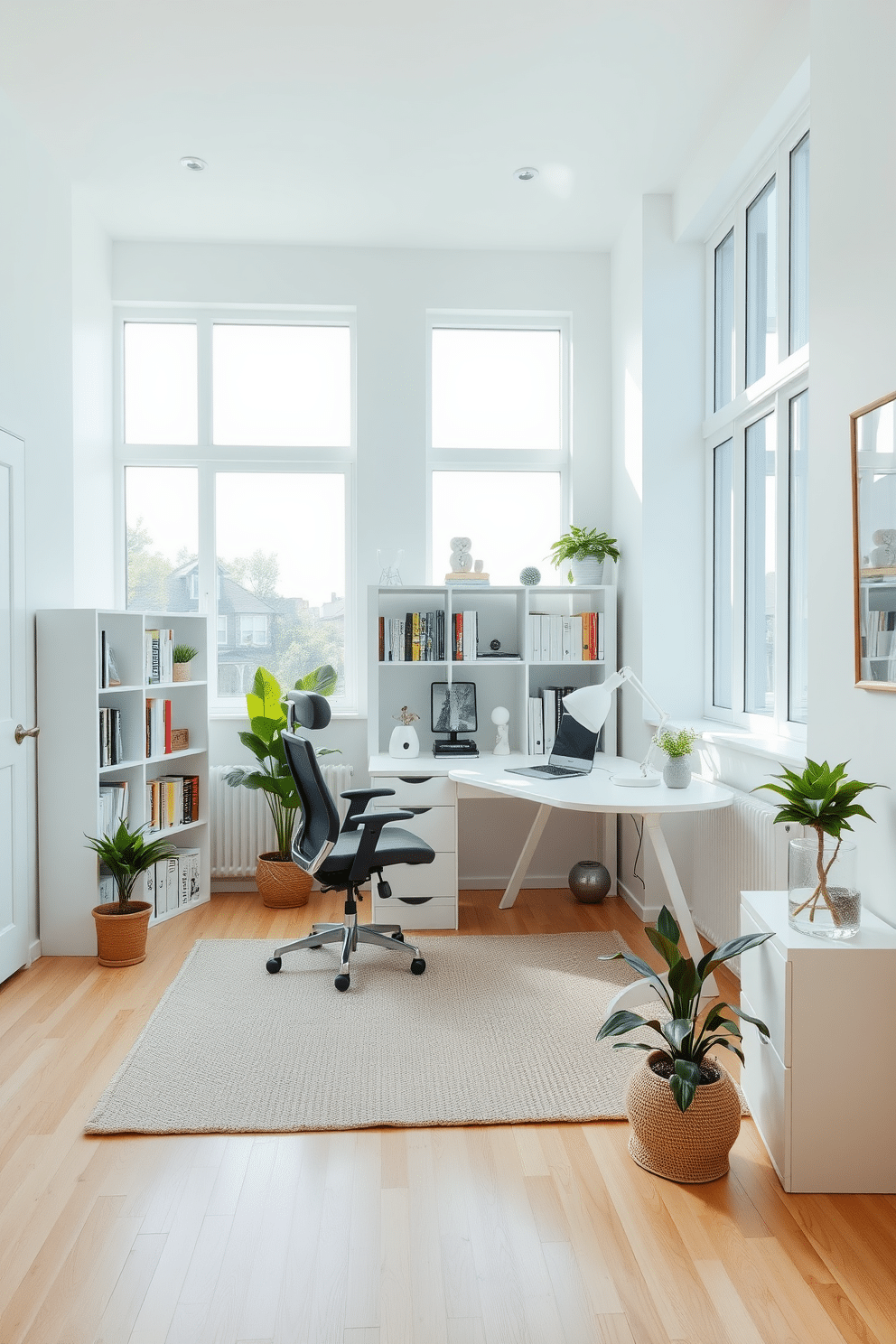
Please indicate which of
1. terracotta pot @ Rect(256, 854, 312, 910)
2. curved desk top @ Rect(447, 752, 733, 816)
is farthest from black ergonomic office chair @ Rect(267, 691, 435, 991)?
terracotta pot @ Rect(256, 854, 312, 910)

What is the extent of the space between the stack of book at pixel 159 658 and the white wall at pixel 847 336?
2.77m

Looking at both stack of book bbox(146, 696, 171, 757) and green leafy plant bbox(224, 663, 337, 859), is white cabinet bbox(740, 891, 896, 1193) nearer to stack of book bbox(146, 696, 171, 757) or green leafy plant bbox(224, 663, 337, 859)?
green leafy plant bbox(224, 663, 337, 859)

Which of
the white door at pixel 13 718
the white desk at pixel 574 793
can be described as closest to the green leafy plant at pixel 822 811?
the white desk at pixel 574 793

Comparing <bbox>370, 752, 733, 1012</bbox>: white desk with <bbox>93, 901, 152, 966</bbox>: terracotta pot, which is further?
<bbox>93, 901, 152, 966</bbox>: terracotta pot

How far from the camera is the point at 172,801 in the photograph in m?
4.12

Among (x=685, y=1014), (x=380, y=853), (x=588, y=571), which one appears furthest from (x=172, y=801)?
(x=685, y=1014)

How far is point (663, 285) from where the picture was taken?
4062 millimetres

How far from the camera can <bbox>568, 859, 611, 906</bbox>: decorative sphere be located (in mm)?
4254

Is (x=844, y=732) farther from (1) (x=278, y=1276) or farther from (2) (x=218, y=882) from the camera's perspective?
(2) (x=218, y=882)

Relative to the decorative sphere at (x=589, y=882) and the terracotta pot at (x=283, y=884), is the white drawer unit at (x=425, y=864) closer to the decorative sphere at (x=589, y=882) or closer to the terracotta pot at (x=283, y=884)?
the terracotta pot at (x=283, y=884)

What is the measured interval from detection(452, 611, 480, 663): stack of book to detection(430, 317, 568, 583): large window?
0.44 meters

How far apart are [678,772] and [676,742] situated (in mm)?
121

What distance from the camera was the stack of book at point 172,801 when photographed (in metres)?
4.02

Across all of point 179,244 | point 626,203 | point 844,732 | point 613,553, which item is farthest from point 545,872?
point 179,244
